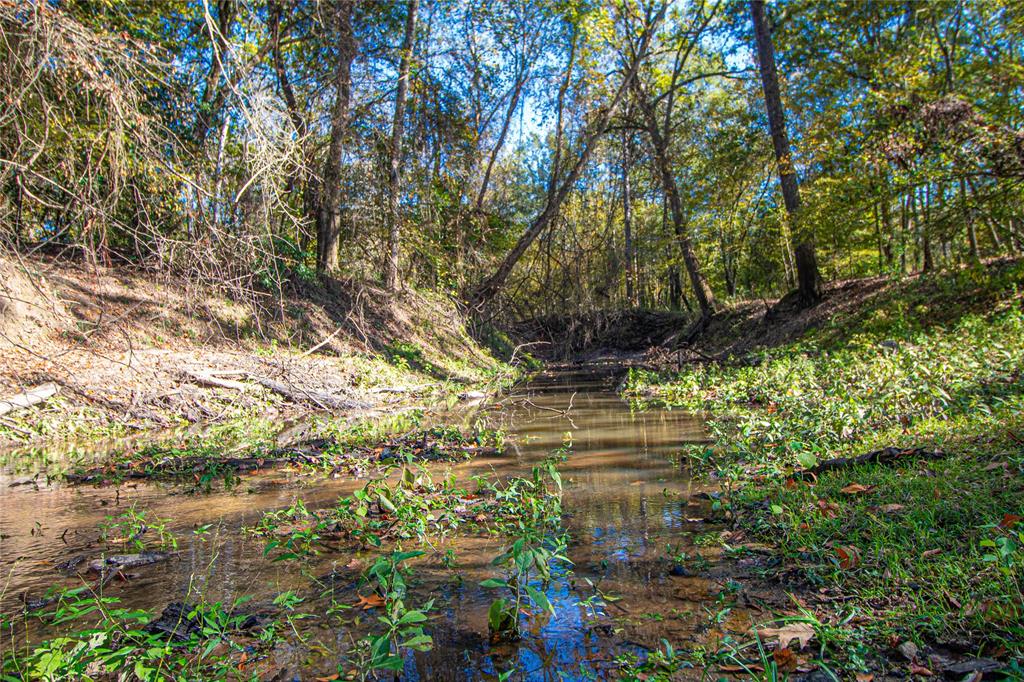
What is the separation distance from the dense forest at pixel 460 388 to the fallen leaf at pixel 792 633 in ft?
0.04

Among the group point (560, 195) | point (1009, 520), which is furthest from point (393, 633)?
point (560, 195)

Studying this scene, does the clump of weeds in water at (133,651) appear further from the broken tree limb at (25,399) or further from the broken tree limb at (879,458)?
the broken tree limb at (25,399)

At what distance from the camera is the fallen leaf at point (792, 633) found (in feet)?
7.30

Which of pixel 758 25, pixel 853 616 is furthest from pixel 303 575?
pixel 758 25

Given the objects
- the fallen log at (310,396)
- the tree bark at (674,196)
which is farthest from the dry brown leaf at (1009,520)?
the tree bark at (674,196)

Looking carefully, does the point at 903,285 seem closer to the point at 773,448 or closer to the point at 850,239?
the point at 850,239

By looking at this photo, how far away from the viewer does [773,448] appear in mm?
5184

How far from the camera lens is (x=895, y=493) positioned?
3.43 meters

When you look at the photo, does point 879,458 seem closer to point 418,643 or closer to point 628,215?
point 418,643

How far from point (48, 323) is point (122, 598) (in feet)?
29.5

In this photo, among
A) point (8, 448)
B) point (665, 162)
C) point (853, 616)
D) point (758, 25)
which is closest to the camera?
point (853, 616)

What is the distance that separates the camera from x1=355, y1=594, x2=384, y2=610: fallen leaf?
9.06 feet

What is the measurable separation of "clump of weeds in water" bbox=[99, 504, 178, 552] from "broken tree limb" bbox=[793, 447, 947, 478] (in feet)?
14.8

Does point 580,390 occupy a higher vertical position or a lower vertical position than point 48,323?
lower
